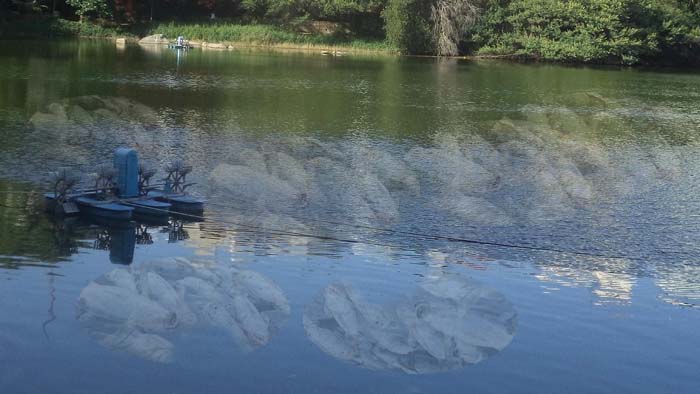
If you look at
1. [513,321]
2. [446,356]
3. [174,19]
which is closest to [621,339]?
[513,321]

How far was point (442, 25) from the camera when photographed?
63.9 m

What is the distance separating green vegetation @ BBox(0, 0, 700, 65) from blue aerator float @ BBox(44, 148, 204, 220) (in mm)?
46476

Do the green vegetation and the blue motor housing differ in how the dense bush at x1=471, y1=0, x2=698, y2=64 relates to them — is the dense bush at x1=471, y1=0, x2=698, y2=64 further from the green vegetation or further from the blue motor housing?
the blue motor housing

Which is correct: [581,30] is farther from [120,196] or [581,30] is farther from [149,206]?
[149,206]

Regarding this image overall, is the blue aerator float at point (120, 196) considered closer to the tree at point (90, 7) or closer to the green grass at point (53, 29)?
the green grass at point (53, 29)

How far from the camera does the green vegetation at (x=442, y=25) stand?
63812 mm

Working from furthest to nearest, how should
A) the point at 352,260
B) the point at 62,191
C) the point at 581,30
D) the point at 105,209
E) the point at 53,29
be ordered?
the point at 581,30
the point at 53,29
the point at 62,191
the point at 105,209
the point at 352,260

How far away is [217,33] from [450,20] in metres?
15.2

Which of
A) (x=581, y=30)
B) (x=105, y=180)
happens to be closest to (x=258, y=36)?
(x=581, y=30)

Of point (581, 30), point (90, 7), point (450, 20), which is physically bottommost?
point (90, 7)

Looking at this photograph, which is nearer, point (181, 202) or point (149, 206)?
point (149, 206)

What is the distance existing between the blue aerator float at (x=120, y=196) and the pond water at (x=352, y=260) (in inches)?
12.4

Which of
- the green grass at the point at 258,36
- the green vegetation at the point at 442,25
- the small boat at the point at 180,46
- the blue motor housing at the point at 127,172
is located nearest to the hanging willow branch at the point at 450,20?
the green vegetation at the point at 442,25

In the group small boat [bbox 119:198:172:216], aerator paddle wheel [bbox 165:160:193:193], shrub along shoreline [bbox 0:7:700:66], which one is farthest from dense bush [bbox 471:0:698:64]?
small boat [bbox 119:198:172:216]
